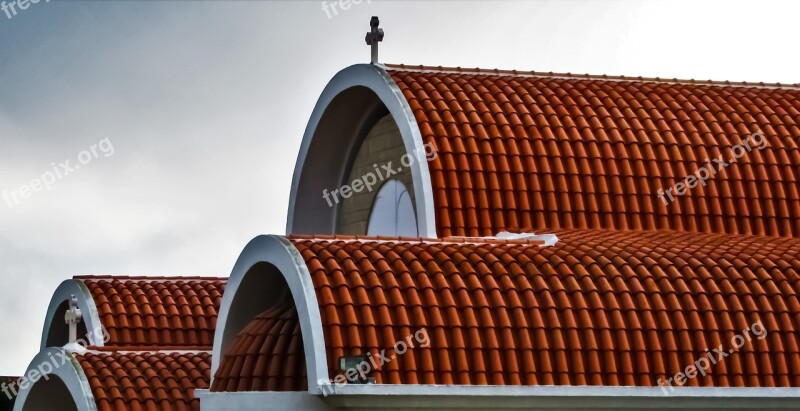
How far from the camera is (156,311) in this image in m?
22.5

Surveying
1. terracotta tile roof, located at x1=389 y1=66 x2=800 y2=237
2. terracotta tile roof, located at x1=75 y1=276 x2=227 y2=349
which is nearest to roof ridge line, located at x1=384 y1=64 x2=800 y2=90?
terracotta tile roof, located at x1=389 y1=66 x2=800 y2=237

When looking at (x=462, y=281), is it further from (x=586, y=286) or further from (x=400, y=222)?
(x=400, y=222)

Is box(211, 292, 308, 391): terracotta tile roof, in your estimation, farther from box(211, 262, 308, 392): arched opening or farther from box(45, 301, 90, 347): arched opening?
box(45, 301, 90, 347): arched opening

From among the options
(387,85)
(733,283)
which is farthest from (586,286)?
(387,85)

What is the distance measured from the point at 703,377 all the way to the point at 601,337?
3.40ft

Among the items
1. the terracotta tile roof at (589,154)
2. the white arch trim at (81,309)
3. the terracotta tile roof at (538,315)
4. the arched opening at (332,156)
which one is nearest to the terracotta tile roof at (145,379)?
the terracotta tile roof at (538,315)

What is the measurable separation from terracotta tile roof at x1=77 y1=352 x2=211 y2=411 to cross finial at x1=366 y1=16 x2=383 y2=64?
480 centimetres

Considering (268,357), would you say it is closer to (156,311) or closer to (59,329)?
(156,311)

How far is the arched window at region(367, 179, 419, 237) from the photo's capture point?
20.0 metres

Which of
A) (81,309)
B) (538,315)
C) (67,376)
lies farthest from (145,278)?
(538,315)

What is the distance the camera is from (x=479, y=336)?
14844 mm

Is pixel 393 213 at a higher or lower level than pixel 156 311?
higher

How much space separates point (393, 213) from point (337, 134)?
189 cm

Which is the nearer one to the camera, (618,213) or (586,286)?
(586,286)
